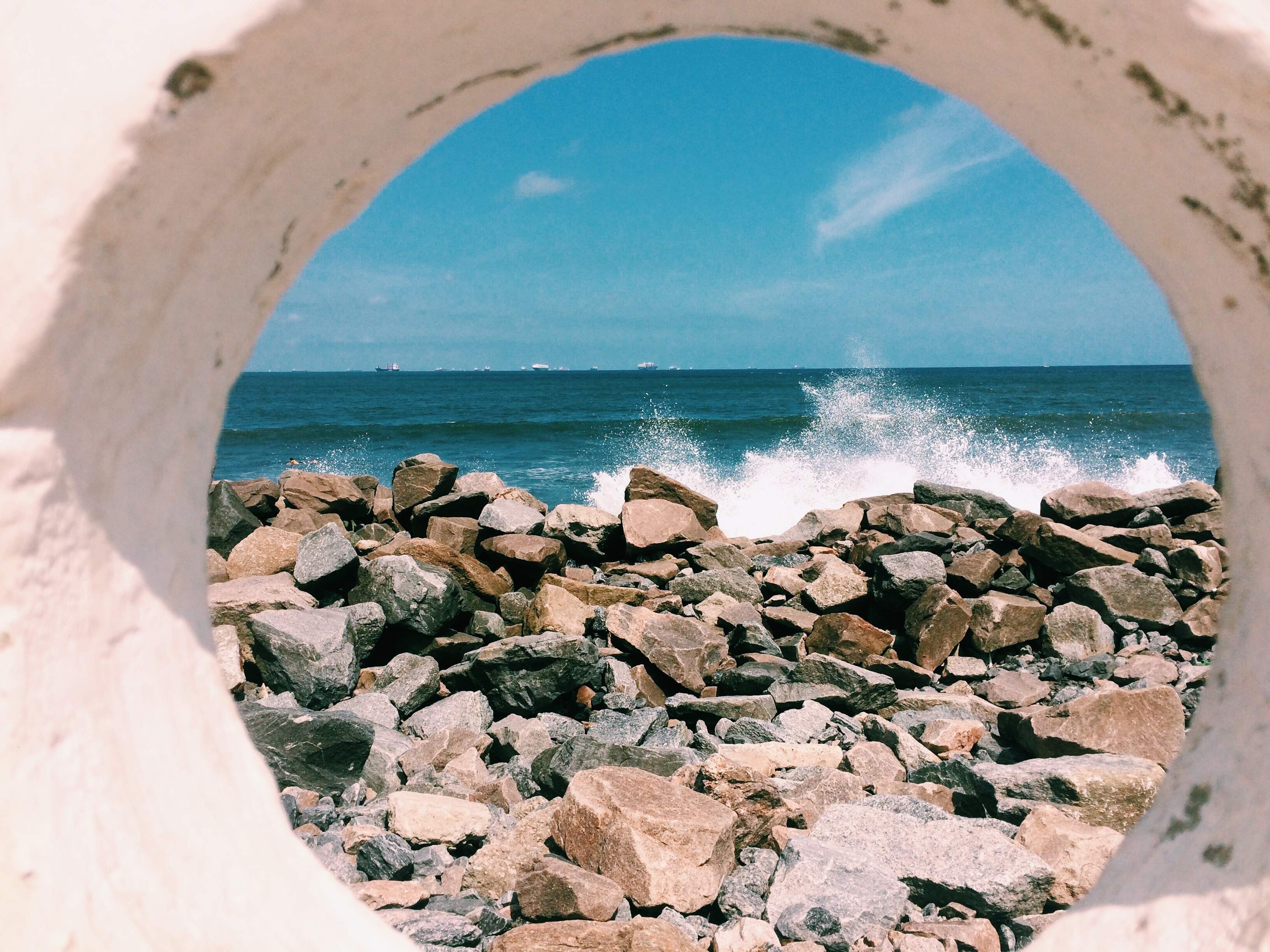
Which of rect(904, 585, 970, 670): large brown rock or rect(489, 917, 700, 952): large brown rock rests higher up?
rect(904, 585, 970, 670): large brown rock

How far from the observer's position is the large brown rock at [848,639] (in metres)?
6.30

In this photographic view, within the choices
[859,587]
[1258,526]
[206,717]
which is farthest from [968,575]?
[206,717]

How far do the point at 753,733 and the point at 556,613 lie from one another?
208 cm

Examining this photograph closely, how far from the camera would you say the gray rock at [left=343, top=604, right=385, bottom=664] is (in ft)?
18.7

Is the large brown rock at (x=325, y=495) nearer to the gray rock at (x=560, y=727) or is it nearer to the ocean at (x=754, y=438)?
the ocean at (x=754, y=438)

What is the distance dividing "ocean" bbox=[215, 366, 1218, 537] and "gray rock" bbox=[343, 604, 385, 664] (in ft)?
10.5

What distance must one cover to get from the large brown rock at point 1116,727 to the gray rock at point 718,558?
3.85m

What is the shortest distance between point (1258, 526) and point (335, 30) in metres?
1.47

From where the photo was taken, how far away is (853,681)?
5.41 meters

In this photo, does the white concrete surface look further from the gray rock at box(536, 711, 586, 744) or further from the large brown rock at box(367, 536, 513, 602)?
the large brown rock at box(367, 536, 513, 602)

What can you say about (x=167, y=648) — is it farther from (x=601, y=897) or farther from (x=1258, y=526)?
(x=601, y=897)

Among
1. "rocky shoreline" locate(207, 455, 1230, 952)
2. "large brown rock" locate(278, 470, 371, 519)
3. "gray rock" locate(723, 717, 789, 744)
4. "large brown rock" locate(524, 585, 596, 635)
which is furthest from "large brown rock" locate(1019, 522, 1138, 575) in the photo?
"large brown rock" locate(278, 470, 371, 519)

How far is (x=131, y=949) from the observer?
93cm

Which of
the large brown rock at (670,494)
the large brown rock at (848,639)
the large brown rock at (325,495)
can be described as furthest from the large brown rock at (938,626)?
the large brown rock at (325,495)
